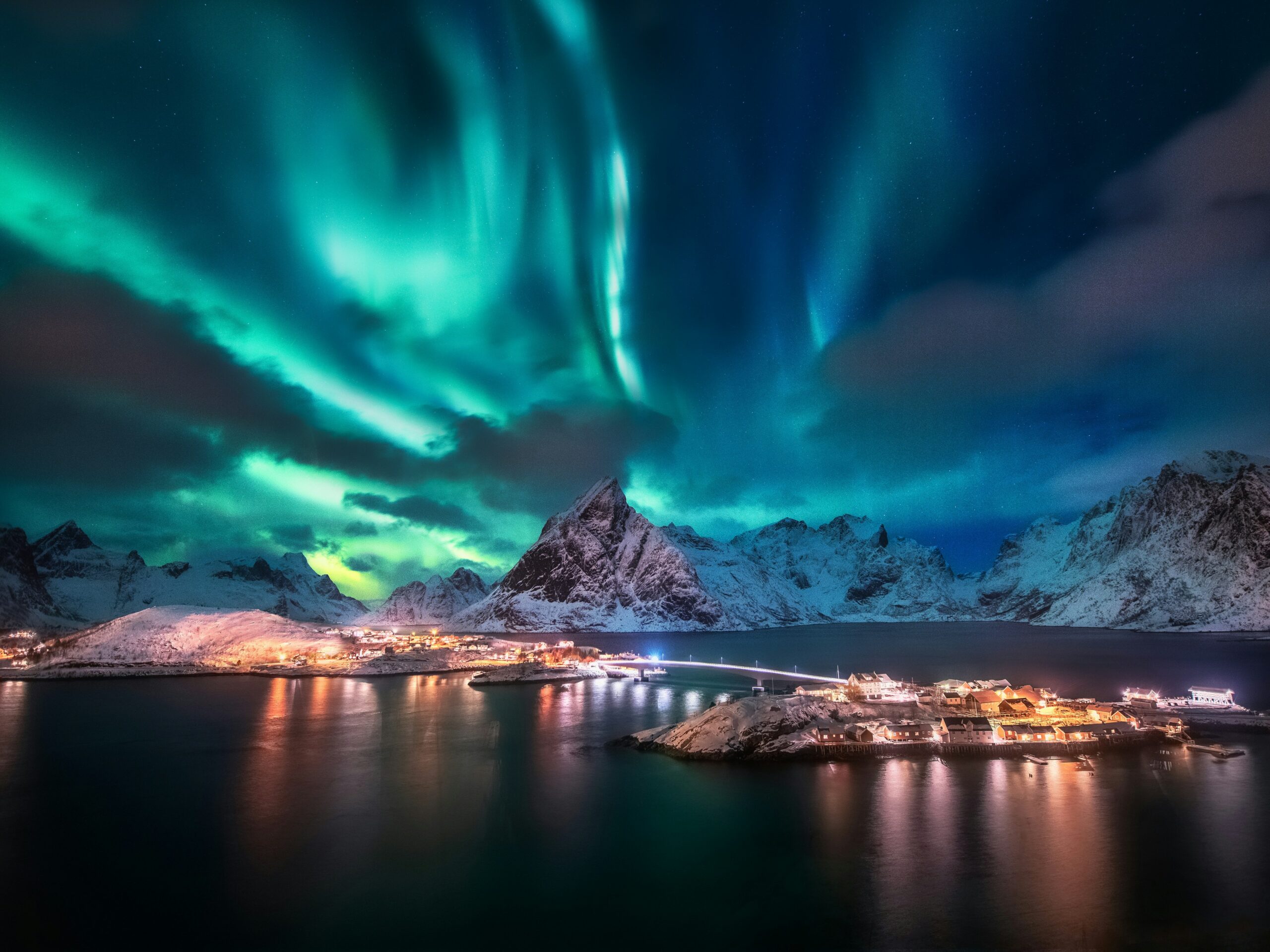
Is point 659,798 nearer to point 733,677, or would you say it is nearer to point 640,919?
point 640,919

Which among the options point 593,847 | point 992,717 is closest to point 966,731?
point 992,717

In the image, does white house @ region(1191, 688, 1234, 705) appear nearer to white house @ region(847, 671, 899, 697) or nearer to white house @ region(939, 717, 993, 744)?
white house @ region(939, 717, 993, 744)

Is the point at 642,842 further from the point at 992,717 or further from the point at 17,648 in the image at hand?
the point at 17,648

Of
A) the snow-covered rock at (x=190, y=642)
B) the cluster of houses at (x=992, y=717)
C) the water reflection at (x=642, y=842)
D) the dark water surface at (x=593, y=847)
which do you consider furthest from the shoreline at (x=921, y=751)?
the snow-covered rock at (x=190, y=642)

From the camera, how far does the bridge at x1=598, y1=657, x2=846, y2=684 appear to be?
348 feet

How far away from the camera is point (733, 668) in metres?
124

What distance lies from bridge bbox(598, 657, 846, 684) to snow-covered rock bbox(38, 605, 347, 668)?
60.8 metres

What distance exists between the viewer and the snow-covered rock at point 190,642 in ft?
420

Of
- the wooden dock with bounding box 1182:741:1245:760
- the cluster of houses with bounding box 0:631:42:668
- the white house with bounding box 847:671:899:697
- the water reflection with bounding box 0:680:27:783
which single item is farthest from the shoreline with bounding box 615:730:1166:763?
the cluster of houses with bounding box 0:631:42:668

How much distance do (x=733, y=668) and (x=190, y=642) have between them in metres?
111

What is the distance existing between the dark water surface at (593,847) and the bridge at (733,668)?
145ft

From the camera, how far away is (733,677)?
388 ft

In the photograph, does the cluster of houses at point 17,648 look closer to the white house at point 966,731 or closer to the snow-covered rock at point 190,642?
the snow-covered rock at point 190,642

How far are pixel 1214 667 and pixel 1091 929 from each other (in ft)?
412
